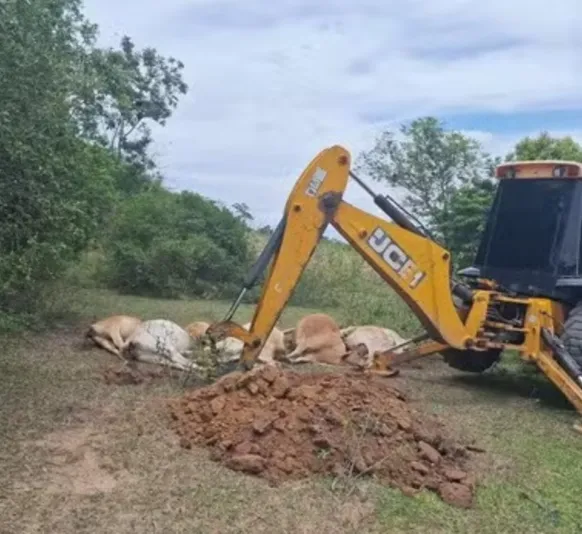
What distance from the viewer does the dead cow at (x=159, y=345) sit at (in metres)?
8.62

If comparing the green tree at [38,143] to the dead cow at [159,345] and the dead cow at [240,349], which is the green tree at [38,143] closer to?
the dead cow at [159,345]

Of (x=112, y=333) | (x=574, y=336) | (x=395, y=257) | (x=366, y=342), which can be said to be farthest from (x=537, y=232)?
(x=112, y=333)

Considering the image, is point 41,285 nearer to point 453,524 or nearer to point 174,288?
point 174,288

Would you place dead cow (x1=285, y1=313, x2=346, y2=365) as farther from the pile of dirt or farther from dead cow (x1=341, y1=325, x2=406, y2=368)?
the pile of dirt

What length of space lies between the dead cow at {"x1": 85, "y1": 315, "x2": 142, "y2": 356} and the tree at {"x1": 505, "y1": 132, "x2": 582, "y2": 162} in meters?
9.19

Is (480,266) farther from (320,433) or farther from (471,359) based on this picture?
(320,433)

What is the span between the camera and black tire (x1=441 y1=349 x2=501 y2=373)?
9.21m

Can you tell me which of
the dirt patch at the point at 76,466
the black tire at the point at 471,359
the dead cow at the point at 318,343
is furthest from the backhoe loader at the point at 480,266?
the dirt patch at the point at 76,466

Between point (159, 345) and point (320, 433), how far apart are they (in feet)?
10.7

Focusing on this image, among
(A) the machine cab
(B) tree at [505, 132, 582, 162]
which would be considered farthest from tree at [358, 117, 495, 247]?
(A) the machine cab

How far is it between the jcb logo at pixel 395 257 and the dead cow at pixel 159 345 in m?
2.02

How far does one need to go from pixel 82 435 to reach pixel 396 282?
119 inches

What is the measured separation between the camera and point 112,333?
31.8ft

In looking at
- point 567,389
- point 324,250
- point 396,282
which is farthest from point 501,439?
point 324,250
